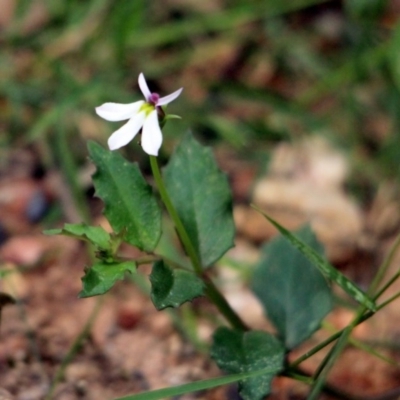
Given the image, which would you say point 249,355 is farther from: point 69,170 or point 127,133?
point 69,170

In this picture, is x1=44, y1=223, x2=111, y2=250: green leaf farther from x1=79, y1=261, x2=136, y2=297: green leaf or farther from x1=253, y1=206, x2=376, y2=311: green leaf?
x1=253, y1=206, x2=376, y2=311: green leaf

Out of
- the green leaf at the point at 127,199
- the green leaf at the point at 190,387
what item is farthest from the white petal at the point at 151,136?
the green leaf at the point at 190,387

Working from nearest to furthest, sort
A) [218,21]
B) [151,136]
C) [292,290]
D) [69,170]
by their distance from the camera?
[151,136]
[292,290]
[69,170]
[218,21]

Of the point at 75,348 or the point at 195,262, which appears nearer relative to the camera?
the point at 195,262

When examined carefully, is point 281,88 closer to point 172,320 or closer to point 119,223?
point 172,320

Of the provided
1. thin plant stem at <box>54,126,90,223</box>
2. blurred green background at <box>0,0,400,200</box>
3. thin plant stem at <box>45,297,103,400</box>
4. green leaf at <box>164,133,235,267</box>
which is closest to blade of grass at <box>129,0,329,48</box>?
blurred green background at <box>0,0,400,200</box>

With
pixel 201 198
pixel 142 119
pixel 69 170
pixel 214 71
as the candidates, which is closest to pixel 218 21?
pixel 214 71
